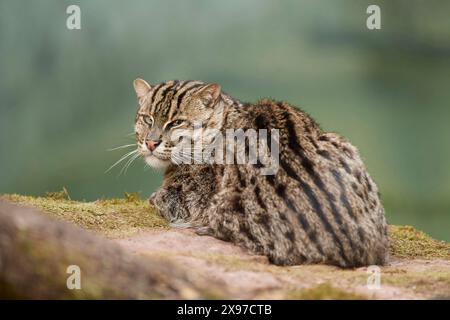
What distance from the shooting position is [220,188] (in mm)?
10703

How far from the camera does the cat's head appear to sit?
11.2 m

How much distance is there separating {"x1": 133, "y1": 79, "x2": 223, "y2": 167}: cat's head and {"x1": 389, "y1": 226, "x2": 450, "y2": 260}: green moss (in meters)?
3.75

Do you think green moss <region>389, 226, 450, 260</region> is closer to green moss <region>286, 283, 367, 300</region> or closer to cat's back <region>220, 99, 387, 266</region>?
cat's back <region>220, 99, 387, 266</region>

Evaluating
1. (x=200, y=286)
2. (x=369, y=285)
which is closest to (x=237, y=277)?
(x=200, y=286)

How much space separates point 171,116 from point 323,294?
467cm

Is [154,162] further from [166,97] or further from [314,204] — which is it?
[314,204]

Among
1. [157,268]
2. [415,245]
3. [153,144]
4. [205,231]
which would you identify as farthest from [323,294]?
[415,245]

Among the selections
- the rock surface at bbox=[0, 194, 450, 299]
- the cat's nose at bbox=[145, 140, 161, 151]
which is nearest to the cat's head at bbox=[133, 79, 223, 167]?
the cat's nose at bbox=[145, 140, 161, 151]

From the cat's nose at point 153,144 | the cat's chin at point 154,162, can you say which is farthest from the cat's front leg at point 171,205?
the cat's nose at point 153,144

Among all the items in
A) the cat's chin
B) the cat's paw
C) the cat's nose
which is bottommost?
the cat's paw

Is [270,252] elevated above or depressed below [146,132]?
below

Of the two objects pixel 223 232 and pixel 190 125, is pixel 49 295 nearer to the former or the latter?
pixel 223 232
